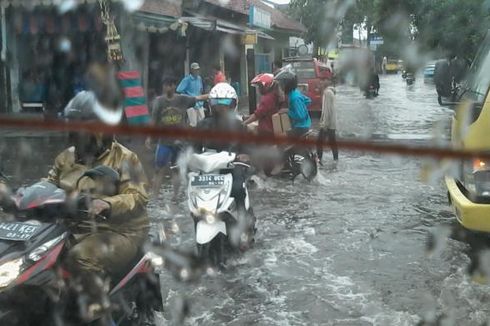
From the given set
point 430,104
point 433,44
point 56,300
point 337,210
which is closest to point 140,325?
point 56,300

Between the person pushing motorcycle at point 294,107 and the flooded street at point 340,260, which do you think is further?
the person pushing motorcycle at point 294,107

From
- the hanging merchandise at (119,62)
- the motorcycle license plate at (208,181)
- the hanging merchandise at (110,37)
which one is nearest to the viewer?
the motorcycle license plate at (208,181)

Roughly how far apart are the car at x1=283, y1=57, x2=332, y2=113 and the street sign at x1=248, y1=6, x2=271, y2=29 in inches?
75.7

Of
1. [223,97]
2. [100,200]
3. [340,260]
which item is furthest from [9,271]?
[223,97]

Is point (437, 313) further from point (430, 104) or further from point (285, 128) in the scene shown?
point (430, 104)

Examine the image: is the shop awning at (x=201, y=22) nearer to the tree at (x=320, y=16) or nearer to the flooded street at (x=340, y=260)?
the tree at (x=320, y=16)

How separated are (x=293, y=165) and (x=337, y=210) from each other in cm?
163

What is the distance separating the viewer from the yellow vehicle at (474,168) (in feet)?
13.4

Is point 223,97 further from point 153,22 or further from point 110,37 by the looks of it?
point 153,22

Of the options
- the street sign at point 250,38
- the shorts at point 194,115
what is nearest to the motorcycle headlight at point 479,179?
the shorts at point 194,115

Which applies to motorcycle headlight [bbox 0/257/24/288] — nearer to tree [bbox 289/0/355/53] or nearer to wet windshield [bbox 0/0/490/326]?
wet windshield [bbox 0/0/490/326]

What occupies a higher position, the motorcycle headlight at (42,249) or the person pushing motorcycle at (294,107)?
the person pushing motorcycle at (294,107)

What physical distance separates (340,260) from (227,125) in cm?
144

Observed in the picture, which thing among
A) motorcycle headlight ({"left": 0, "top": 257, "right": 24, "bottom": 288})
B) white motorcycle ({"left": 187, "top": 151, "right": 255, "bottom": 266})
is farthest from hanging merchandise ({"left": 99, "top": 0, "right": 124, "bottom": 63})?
motorcycle headlight ({"left": 0, "top": 257, "right": 24, "bottom": 288})
